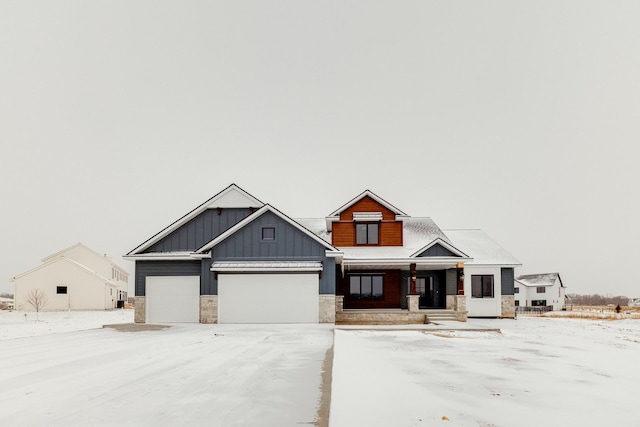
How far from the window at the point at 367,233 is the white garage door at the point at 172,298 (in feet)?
32.9

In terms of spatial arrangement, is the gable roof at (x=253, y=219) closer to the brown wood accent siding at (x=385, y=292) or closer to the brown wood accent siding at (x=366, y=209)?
the brown wood accent siding at (x=366, y=209)

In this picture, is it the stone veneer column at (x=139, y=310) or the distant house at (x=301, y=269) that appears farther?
the stone veneer column at (x=139, y=310)

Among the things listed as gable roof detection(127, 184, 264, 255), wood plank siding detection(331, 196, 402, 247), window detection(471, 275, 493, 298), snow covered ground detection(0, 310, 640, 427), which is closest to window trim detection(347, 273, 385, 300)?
wood plank siding detection(331, 196, 402, 247)

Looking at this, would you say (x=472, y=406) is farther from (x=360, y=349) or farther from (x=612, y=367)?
(x=360, y=349)

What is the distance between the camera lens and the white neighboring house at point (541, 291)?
8300cm

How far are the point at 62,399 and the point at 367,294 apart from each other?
87.0ft

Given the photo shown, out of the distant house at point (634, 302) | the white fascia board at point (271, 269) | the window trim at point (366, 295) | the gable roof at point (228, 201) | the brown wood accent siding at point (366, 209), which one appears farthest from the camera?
the distant house at point (634, 302)

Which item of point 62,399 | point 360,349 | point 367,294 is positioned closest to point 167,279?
point 367,294

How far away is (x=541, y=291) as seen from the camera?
8469cm

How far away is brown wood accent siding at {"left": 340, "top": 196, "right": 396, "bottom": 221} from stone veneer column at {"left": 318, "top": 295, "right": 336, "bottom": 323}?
692 centimetres

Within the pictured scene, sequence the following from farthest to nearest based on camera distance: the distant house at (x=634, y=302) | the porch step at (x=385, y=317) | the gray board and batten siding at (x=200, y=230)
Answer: the distant house at (x=634, y=302), the gray board and batten siding at (x=200, y=230), the porch step at (x=385, y=317)

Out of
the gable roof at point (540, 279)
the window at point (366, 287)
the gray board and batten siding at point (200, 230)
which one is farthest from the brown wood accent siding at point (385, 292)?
the gable roof at point (540, 279)

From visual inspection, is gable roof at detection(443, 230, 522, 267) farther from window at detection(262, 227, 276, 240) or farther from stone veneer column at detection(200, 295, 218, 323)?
stone veneer column at detection(200, 295, 218, 323)

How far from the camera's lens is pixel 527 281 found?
88.8 m
